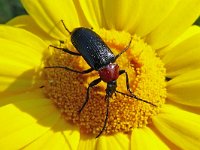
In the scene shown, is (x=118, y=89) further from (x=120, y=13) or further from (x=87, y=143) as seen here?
(x=120, y=13)

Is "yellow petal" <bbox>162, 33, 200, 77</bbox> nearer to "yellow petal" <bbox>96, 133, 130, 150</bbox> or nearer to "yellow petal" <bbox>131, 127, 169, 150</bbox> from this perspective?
"yellow petal" <bbox>131, 127, 169, 150</bbox>

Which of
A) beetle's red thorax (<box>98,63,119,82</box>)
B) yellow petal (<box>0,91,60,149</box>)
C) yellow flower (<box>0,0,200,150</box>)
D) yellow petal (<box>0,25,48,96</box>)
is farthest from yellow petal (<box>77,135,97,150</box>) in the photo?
yellow petal (<box>0,25,48,96</box>)

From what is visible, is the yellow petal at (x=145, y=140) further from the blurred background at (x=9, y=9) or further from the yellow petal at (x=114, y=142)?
the blurred background at (x=9, y=9)

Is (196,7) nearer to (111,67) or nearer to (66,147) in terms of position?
(111,67)

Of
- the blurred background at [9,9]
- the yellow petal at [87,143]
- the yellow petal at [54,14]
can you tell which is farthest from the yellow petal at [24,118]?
the blurred background at [9,9]

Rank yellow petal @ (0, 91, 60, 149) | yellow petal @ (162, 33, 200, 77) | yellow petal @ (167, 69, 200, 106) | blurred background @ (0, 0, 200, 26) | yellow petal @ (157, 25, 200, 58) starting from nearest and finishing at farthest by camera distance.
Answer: yellow petal @ (0, 91, 60, 149)
yellow petal @ (167, 69, 200, 106)
yellow petal @ (162, 33, 200, 77)
yellow petal @ (157, 25, 200, 58)
blurred background @ (0, 0, 200, 26)

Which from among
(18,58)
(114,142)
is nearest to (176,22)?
(114,142)

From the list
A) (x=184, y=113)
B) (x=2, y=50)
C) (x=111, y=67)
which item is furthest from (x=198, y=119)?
(x=2, y=50)
